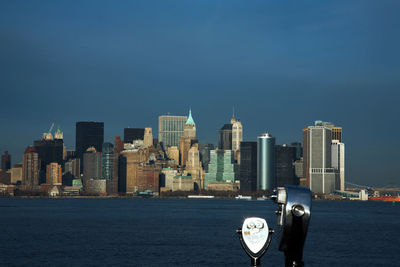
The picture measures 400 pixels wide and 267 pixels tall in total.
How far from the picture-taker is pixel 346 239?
93.4m

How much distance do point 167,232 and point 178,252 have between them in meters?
31.7

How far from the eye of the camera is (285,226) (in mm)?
13852

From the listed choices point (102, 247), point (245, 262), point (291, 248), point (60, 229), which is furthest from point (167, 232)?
point (291, 248)

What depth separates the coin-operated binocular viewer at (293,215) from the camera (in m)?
13.7

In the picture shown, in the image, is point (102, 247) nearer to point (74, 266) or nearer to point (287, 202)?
point (74, 266)

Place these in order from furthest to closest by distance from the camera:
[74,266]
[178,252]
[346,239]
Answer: [346,239] → [178,252] → [74,266]

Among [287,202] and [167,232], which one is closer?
[287,202]

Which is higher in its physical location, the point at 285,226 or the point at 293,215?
the point at 293,215

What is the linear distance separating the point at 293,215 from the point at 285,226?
288mm

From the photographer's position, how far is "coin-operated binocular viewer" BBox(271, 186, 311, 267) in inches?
541

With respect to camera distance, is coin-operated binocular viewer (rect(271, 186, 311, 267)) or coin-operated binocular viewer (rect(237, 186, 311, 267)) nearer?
coin-operated binocular viewer (rect(237, 186, 311, 267))

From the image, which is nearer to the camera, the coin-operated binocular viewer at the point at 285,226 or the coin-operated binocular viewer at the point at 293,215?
the coin-operated binocular viewer at the point at 285,226

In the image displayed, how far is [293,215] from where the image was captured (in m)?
13.8

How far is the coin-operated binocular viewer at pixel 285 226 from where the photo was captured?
13.6m
